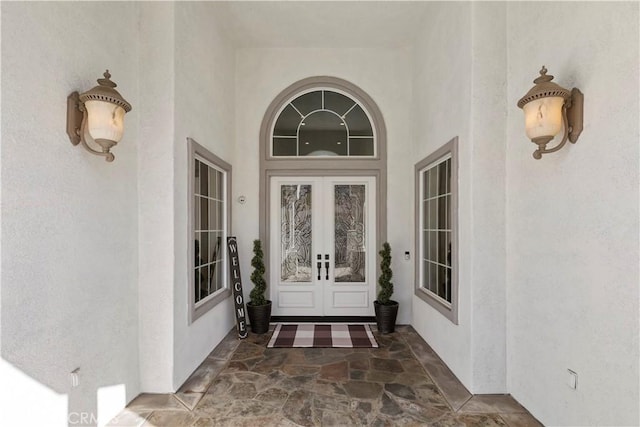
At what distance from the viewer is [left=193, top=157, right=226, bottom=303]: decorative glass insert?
11.7ft

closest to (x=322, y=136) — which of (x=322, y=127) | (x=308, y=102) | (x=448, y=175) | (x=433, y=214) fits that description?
(x=322, y=127)

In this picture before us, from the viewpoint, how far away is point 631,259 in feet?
5.78

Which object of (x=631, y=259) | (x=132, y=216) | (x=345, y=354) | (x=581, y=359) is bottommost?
(x=345, y=354)

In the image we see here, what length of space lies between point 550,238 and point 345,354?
7.96 ft

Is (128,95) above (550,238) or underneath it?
above

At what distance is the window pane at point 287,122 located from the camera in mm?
5055

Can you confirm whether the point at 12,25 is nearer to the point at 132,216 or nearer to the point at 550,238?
the point at 132,216

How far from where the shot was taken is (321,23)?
14.0ft

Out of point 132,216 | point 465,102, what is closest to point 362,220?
point 465,102

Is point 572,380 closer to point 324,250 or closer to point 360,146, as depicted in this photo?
point 324,250

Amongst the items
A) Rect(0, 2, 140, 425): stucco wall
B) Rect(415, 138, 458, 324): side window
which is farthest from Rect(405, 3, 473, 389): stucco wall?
Rect(0, 2, 140, 425): stucco wall

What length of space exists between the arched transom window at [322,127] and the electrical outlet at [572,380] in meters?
3.59

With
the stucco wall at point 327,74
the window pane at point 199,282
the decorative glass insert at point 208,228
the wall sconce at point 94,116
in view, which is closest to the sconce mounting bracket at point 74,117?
the wall sconce at point 94,116

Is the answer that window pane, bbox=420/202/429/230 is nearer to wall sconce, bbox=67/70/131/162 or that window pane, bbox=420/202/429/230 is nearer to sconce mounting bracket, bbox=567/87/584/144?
sconce mounting bracket, bbox=567/87/584/144
